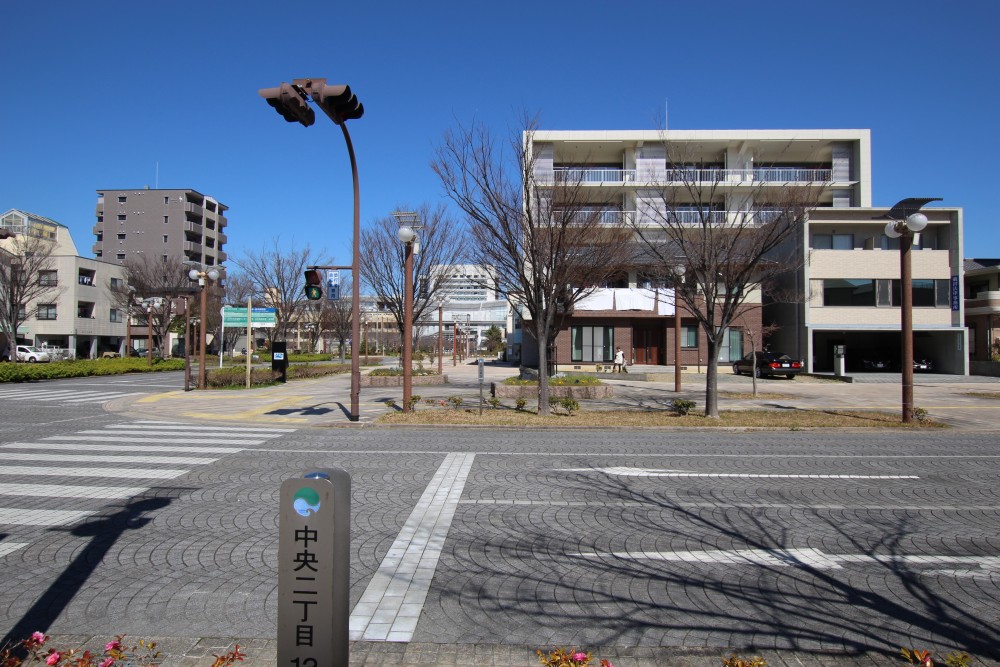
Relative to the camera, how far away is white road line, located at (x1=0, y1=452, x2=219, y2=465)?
939 centimetres

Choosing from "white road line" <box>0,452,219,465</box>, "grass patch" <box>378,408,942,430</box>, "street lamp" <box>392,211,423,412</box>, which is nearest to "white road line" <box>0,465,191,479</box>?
"white road line" <box>0,452,219,465</box>

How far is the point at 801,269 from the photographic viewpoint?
34.5 meters

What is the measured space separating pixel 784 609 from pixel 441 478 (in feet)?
16.5

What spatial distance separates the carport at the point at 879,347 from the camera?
3516cm

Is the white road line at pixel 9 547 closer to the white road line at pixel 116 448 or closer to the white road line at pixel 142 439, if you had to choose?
the white road line at pixel 116 448

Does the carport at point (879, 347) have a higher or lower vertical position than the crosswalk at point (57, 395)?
higher

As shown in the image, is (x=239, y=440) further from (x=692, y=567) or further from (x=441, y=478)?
(x=692, y=567)

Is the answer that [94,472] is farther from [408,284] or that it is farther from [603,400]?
[603,400]

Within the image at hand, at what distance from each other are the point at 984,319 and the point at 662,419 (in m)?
35.8

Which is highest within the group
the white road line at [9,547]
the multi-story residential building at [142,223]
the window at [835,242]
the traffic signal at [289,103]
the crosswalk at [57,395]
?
the multi-story residential building at [142,223]

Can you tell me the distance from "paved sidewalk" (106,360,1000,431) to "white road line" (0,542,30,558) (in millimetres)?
8545

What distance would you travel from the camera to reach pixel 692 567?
16.0ft

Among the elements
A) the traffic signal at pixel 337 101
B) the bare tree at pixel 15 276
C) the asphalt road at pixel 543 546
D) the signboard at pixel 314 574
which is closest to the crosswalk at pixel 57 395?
the asphalt road at pixel 543 546

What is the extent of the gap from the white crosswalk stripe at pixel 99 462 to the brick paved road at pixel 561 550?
0.08 metres
